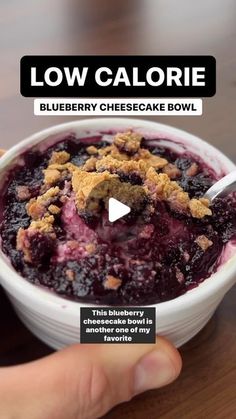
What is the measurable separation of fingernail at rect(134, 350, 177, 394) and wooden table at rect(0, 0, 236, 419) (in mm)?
35

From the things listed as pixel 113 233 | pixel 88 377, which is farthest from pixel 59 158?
pixel 88 377

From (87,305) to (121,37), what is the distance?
0.38m

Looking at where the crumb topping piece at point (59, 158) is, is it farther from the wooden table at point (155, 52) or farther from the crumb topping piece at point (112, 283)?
the crumb topping piece at point (112, 283)

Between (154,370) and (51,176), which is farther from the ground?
(51,176)

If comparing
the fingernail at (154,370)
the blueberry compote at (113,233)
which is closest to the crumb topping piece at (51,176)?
the blueberry compote at (113,233)

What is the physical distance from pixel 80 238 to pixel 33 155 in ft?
0.48

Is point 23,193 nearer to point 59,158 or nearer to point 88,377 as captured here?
point 59,158

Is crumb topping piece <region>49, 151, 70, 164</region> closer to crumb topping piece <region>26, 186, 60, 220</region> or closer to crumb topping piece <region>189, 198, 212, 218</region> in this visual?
crumb topping piece <region>26, 186, 60, 220</region>

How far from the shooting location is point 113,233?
658 millimetres

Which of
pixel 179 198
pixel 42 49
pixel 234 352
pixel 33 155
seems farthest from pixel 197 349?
pixel 42 49

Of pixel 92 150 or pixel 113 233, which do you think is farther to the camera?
pixel 92 150

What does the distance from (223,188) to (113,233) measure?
0.50 feet

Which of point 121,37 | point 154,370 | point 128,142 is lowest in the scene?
point 154,370
